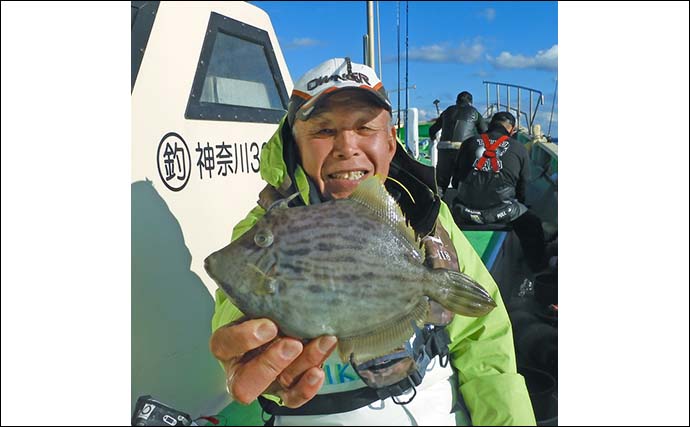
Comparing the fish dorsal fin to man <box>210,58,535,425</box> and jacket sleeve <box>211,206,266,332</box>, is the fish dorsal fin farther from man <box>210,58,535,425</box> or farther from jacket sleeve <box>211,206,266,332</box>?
jacket sleeve <box>211,206,266,332</box>

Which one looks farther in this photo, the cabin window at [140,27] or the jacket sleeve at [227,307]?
the cabin window at [140,27]

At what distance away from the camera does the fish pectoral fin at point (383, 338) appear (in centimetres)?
80

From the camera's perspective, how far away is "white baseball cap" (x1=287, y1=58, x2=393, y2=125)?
36.2 inches

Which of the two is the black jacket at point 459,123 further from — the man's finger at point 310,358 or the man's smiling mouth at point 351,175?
the man's finger at point 310,358

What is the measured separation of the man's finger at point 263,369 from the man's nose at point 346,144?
0.35 meters

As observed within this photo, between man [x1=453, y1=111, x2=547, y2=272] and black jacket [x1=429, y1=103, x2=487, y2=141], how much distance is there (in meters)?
0.04

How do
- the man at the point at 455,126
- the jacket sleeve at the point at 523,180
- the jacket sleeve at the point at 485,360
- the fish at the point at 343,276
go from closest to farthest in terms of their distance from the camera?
1. the fish at the point at 343,276
2. the jacket sleeve at the point at 485,360
3. the man at the point at 455,126
4. the jacket sleeve at the point at 523,180

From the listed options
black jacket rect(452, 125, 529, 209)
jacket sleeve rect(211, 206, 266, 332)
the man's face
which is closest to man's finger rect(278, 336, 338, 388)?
jacket sleeve rect(211, 206, 266, 332)

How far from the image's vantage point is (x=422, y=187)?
1.03 metres

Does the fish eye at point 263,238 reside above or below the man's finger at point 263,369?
above

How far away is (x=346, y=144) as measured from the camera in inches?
35.8

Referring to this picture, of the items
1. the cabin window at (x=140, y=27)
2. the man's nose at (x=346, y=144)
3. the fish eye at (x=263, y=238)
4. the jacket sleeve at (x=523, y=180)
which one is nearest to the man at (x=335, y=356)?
the man's nose at (x=346, y=144)

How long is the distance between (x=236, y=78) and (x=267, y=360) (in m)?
1.18

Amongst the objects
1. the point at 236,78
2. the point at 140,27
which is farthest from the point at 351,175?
the point at 236,78
